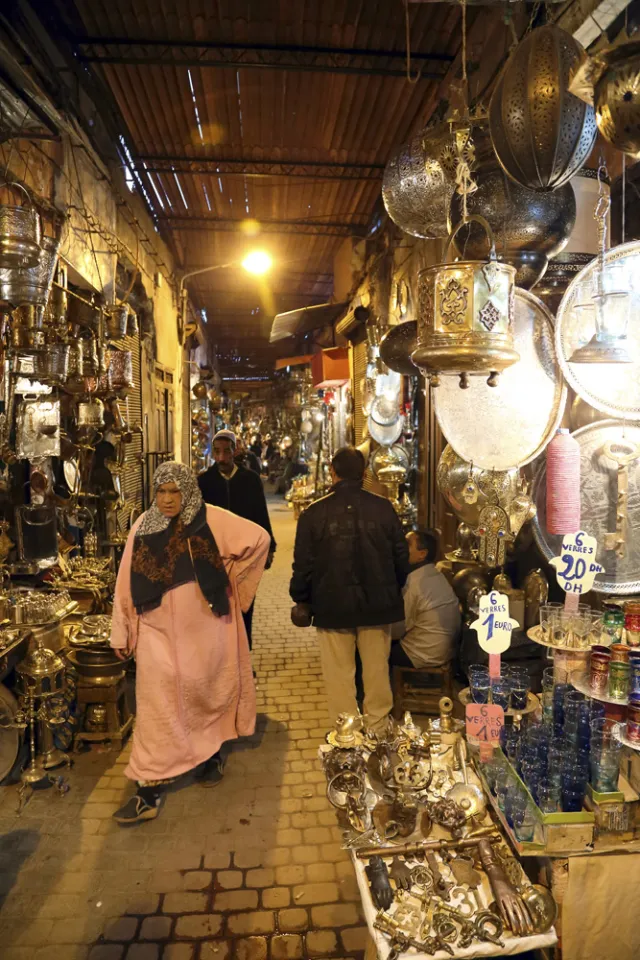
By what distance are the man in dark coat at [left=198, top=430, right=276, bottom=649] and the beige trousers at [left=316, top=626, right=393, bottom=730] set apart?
1455 mm

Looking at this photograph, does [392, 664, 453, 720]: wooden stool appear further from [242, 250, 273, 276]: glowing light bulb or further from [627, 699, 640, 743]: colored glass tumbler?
[242, 250, 273, 276]: glowing light bulb

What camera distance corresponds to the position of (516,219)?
8.37 ft

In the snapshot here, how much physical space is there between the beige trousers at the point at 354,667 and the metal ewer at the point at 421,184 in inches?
92.1

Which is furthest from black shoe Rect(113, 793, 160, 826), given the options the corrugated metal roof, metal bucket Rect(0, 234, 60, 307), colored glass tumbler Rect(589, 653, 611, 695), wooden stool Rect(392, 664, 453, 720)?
the corrugated metal roof

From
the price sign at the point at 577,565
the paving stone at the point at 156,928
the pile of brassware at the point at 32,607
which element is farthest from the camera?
the pile of brassware at the point at 32,607

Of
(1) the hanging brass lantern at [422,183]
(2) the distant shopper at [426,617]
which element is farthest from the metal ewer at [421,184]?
(2) the distant shopper at [426,617]

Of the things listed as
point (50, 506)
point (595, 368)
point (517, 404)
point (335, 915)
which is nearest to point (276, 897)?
point (335, 915)

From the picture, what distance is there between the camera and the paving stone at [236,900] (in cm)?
255

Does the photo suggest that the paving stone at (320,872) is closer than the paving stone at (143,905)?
No

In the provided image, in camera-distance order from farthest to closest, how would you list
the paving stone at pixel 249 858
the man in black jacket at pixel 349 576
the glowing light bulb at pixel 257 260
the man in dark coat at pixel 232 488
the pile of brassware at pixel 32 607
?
1. the glowing light bulb at pixel 257 260
2. the man in dark coat at pixel 232 488
3. the man in black jacket at pixel 349 576
4. the pile of brassware at pixel 32 607
5. the paving stone at pixel 249 858

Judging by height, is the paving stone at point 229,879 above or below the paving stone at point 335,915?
above

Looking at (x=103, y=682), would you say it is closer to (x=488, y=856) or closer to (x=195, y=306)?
(x=488, y=856)

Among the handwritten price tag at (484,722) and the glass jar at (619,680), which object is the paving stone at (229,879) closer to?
the handwritten price tag at (484,722)

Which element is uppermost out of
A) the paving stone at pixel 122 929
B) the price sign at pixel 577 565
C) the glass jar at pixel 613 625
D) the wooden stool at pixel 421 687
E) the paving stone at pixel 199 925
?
the price sign at pixel 577 565
